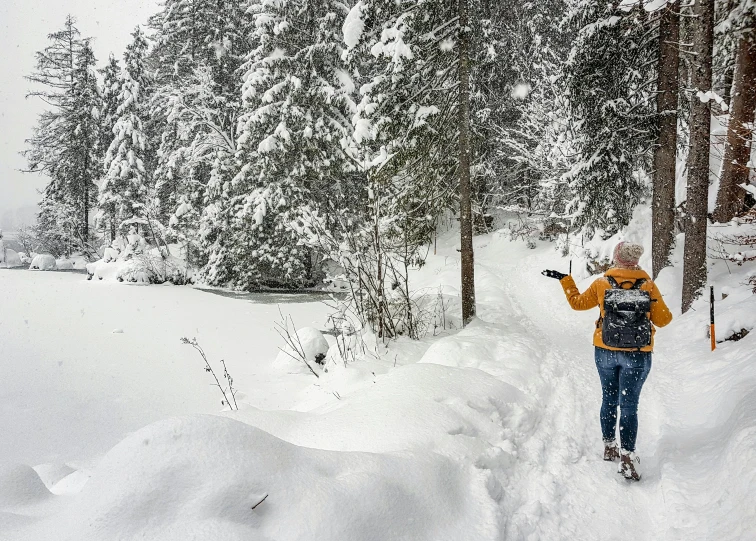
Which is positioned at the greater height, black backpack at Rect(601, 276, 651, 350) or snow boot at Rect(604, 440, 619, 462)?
black backpack at Rect(601, 276, 651, 350)

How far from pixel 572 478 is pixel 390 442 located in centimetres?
170

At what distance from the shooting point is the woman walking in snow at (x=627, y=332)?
3787mm

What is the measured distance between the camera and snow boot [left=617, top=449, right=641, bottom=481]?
376 cm

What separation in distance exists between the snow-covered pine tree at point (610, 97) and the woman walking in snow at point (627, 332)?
8041mm

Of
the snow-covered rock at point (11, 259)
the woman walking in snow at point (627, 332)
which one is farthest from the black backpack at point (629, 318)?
the snow-covered rock at point (11, 259)

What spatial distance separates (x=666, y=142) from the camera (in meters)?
10.0

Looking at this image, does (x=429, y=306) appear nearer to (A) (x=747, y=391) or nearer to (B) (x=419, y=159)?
(B) (x=419, y=159)

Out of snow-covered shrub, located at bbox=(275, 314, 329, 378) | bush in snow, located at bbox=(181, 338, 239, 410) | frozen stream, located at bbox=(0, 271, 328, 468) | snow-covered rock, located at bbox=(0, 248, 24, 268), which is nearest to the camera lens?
frozen stream, located at bbox=(0, 271, 328, 468)

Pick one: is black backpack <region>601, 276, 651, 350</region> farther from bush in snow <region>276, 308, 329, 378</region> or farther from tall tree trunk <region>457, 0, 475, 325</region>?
bush in snow <region>276, 308, 329, 378</region>

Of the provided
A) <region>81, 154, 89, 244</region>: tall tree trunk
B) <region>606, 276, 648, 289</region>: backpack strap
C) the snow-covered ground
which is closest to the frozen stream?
the snow-covered ground

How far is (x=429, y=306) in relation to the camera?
11.3 metres

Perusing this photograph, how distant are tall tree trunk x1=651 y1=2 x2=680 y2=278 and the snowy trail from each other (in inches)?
206

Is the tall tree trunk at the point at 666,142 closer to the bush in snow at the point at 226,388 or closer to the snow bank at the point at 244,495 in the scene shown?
the snow bank at the point at 244,495

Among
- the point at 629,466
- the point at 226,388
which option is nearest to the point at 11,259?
the point at 226,388
